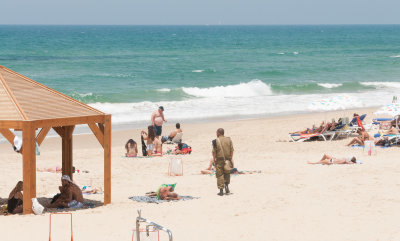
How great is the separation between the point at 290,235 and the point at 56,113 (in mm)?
3869

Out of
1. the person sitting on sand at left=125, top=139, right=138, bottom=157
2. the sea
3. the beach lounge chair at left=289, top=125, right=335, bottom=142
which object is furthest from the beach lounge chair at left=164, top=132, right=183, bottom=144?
the sea

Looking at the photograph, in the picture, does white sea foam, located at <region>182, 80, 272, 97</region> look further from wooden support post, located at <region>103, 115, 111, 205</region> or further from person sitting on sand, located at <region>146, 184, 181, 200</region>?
wooden support post, located at <region>103, 115, 111, 205</region>

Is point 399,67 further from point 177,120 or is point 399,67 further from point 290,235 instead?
point 290,235

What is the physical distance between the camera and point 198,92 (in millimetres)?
38156

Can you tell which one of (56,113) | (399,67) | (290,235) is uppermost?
(399,67)

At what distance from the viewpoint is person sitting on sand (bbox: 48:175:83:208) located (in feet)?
36.6

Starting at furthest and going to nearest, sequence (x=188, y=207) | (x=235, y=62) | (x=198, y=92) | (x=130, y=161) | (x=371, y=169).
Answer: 1. (x=235, y=62)
2. (x=198, y=92)
3. (x=130, y=161)
4. (x=371, y=169)
5. (x=188, y=207)

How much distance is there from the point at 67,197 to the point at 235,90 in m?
28.7

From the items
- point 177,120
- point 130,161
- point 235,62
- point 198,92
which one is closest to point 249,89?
point 198,92

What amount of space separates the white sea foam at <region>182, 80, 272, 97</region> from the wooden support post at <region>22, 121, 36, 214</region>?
26.9 metres

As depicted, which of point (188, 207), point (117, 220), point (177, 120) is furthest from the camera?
point (177, 120)

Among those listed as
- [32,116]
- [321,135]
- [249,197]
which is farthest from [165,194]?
[321,135]

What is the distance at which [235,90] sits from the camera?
39.5m

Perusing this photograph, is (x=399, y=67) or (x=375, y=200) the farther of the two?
(x=399, y=67)
